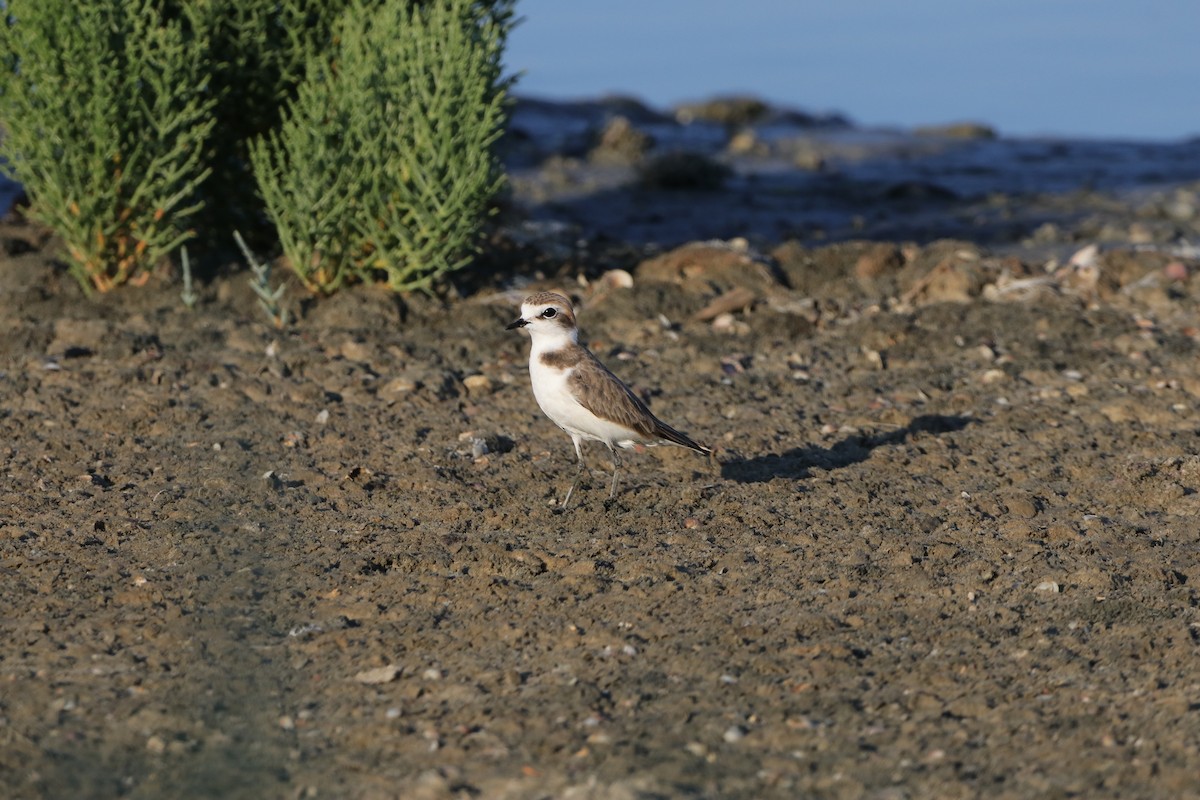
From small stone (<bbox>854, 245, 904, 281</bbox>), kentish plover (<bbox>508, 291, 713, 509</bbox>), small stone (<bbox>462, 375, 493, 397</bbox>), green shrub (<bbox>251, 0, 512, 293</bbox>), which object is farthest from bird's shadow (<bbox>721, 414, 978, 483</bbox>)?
small stone (<bbox>854, 245, 904, 281</bbox>)

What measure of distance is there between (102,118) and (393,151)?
6.16ft

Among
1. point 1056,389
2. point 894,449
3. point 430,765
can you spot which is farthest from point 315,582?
point 1056,389

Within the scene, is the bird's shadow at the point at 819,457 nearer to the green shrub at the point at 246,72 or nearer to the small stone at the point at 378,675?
the small stone at the point at 378,675

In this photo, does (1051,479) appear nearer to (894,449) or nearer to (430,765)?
(894,449)

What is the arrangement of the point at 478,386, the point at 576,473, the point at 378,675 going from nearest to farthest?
the point at 378,675, the point at 576,473, the point at 478,386

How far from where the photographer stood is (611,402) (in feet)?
21.6

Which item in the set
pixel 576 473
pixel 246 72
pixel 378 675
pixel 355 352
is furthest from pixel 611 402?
pixel 246 72

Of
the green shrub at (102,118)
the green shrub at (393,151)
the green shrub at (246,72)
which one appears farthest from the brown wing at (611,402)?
the green shrub at (246,72)

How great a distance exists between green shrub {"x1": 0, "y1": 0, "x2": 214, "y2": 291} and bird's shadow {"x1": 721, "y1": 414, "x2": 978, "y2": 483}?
166 inches

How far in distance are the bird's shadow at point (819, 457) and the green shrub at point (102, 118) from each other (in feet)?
13.8

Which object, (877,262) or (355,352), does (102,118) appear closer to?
(355,352)

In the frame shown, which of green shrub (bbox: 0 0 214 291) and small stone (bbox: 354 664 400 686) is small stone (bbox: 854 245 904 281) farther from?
small stone (bbox: 354 664 400 686)

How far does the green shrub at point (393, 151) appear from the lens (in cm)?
930

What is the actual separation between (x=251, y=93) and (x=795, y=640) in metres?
6.72
